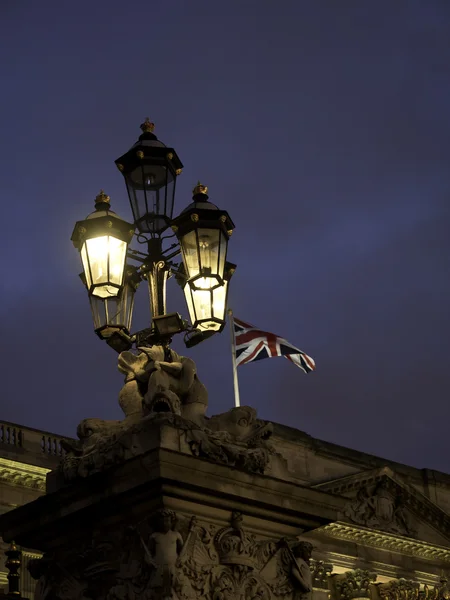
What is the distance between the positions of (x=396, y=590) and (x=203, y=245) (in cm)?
4035

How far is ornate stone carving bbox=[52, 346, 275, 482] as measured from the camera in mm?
7836

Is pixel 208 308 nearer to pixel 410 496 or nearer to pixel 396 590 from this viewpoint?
pixel 396 590

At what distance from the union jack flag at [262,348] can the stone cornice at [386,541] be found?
11.4m

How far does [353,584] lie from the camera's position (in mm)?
45844

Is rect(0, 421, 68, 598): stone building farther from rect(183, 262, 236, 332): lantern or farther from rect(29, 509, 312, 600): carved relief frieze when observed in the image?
rect(29, 509, 312, 600): carved relief frieze

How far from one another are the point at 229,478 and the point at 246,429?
662 mm

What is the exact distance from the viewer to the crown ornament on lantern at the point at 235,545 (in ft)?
25.5

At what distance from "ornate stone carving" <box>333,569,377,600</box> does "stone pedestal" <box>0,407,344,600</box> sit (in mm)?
38576

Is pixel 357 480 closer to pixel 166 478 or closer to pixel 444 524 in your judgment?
pixel 444 524

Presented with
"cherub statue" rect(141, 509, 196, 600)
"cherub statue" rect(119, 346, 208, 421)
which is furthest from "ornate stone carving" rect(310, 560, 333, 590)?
"cherub statue" rect(141, 509, 196, 600)

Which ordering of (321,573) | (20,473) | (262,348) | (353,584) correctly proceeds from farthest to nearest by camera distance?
1. (353,584)
2. (321,573)
3. (262,348)
4. (20,473)

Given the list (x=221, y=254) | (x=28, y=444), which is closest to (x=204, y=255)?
(x=221, y=254)

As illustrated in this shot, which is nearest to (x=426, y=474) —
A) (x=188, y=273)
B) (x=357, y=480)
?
(x=357, y=480)

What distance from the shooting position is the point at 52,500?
806 centimetres
